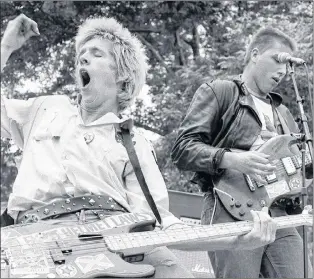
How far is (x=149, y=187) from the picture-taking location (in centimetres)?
223

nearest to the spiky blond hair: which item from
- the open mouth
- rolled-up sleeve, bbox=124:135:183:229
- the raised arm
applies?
the open mouth

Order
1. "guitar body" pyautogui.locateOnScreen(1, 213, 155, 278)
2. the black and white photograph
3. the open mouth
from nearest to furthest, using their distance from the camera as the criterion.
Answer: "guitar body" pyautogui.locateOnScreen(1, 213, 155, 278) < the black and white photograph < the open mouth

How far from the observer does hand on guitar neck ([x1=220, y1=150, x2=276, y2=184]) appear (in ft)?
8.37

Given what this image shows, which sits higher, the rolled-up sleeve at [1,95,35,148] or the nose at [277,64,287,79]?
the nose at [277,64,287,79]

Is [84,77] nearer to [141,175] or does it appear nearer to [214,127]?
[141,175]

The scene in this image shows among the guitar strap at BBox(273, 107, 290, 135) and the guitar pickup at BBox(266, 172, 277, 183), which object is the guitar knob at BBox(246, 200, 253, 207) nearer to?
the guitar pickup at BBox(266, 172, 277, 183)

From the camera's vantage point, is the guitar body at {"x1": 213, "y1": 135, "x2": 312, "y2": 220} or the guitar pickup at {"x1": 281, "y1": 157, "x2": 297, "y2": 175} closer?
the guitar body at {"x1": 213, "y1": 135, "x2": 312, "y2": 220}

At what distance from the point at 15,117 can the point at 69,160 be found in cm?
28

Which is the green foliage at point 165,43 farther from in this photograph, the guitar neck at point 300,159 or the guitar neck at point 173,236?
the guitar neck at point 173,236

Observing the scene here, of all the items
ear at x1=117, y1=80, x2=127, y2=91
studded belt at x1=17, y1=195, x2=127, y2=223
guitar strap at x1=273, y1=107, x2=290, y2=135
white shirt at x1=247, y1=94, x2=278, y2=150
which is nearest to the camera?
studded belt at x1=17, y1=195, x2=127, y2=223

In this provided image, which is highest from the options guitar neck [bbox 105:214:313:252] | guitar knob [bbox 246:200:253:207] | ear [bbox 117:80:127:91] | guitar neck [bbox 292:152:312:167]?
ear [bbox 117:80:127:91]

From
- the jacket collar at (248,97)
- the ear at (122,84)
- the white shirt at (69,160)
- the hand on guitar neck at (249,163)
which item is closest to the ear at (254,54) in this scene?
the jacket collar at (248,97)

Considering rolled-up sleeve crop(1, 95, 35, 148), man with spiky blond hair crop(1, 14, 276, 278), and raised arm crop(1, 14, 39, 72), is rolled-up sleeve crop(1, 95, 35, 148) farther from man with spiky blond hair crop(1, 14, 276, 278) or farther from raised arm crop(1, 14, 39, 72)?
raised arm crop(1, 14, 39, 72)

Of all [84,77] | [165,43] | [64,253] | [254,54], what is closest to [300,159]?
[254,54]
